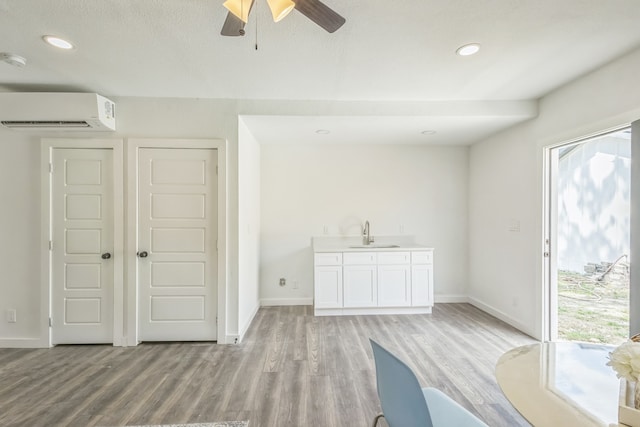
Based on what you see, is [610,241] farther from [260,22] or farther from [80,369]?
[80,369]

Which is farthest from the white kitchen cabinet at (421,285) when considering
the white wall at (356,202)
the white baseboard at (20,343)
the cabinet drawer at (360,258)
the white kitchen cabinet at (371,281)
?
the white baseboard at (20,343)

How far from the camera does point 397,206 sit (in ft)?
14.8

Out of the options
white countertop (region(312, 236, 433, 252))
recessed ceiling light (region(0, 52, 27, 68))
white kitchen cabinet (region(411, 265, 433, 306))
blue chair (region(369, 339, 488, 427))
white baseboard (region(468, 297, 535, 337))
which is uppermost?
recessed ceiling light (region(0, 52, 27, 68))

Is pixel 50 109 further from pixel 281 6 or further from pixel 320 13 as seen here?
pixel 320 13

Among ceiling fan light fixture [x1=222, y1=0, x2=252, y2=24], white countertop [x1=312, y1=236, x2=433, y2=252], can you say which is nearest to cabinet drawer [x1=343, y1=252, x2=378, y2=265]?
white countertop [x1=312, y1=236, x2=433, y2=252]

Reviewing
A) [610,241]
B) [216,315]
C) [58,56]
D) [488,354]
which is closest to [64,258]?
[216,315]

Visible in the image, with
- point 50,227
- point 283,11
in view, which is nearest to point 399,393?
point 283,11

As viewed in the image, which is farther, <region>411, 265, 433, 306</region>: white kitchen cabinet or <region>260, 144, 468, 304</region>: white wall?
<region>260, 144, 468, 304</region>: white wall

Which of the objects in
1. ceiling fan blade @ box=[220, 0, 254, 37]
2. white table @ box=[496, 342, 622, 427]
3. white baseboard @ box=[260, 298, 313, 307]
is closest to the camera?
white table @ box=[496, 342, 622, 427]

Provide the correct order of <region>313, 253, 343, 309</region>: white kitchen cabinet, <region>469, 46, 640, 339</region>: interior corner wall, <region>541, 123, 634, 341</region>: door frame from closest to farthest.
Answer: <region>469, 46, 640, 339</region>: interior corner wall, <region>541, 123, 634, 341</region>: door frame, <region>313, 253, 343, 309</region>: white kitchen cabinet

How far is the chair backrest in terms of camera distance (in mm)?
854

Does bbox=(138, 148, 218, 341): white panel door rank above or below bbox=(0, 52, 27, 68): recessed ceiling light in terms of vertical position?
below

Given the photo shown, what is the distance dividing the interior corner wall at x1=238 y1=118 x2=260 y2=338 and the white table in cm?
252

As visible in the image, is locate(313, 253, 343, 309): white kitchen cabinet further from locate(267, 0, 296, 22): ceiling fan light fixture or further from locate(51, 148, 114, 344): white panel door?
locate(267, 0, 296, 22): ceiling fan light fixture
